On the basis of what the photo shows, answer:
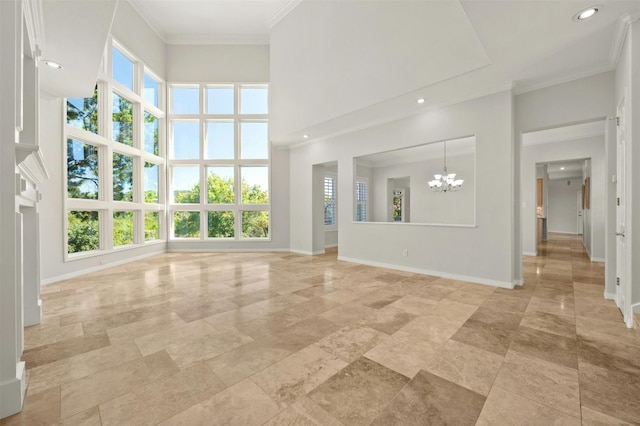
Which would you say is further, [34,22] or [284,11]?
[284,11]

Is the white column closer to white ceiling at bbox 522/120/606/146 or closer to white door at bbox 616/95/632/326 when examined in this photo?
white door at bbox 616/95/632/326

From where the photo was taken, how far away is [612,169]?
3.42 metres

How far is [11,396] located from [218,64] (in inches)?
320

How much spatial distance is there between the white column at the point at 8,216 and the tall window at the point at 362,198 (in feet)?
30.0

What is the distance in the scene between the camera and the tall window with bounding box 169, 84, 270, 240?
7684 mm

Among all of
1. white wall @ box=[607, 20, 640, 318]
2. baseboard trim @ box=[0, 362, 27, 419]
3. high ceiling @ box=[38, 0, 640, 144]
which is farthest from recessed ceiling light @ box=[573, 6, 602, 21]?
baseboard trim @ box=[0, 362, 27, 419]

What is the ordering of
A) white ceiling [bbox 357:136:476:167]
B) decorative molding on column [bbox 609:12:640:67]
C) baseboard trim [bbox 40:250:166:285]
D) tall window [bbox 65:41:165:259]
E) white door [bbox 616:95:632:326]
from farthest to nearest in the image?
white ceiling [bbox 357:136:476:167], tall window [bbox 65:41:165:259], baseboard trim [bbox 40:250:166:285], white door [bbox 616:95:632:326], decorative molding on column [bbox 609:12:640:67]

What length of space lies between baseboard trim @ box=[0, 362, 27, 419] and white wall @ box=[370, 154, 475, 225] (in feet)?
29.3

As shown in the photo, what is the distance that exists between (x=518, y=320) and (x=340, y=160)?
4572 millimetres

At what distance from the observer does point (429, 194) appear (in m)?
9.37

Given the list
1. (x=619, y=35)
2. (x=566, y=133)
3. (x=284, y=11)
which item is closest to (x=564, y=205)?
(x=566, y=133)

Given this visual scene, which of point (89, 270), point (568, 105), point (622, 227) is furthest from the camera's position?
point (89, 270)

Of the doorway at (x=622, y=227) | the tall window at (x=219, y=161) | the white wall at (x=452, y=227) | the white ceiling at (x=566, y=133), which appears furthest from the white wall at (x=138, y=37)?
the white ceiling at (x=566, y=133)

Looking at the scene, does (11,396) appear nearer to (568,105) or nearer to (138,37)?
(568,105)
